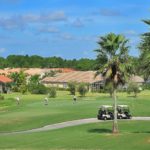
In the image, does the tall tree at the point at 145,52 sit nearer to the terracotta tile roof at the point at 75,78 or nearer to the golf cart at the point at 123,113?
the golf cart at the point at 123,113

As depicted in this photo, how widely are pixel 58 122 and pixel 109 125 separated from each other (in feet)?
28.1

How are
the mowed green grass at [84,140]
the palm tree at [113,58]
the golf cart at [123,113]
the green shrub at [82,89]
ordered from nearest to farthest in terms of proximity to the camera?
the mowed green grass at [84,140], the palm tree at [113,58], the golf cart at [123,113], the green shrub at [82,89]

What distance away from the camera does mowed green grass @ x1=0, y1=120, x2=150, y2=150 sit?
127 ft

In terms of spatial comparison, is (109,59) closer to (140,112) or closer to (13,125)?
(13,125)

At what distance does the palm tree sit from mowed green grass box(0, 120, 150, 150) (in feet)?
12.8

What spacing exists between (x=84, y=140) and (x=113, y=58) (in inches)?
387

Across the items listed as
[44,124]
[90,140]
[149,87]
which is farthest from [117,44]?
[149,87]

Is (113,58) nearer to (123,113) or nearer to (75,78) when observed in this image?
(123,113)

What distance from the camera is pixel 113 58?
49.5m

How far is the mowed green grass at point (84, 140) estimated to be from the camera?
38.6m

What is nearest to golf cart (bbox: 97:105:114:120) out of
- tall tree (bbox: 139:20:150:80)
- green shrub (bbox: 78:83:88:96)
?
tall tree (bbox: 139:20:150:80)

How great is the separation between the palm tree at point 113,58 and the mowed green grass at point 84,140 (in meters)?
3.92

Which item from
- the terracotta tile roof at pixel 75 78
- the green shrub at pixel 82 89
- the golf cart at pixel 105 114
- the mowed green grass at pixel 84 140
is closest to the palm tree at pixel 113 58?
the mowed green grass at pixel 84 140

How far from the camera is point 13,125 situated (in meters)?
61.6
